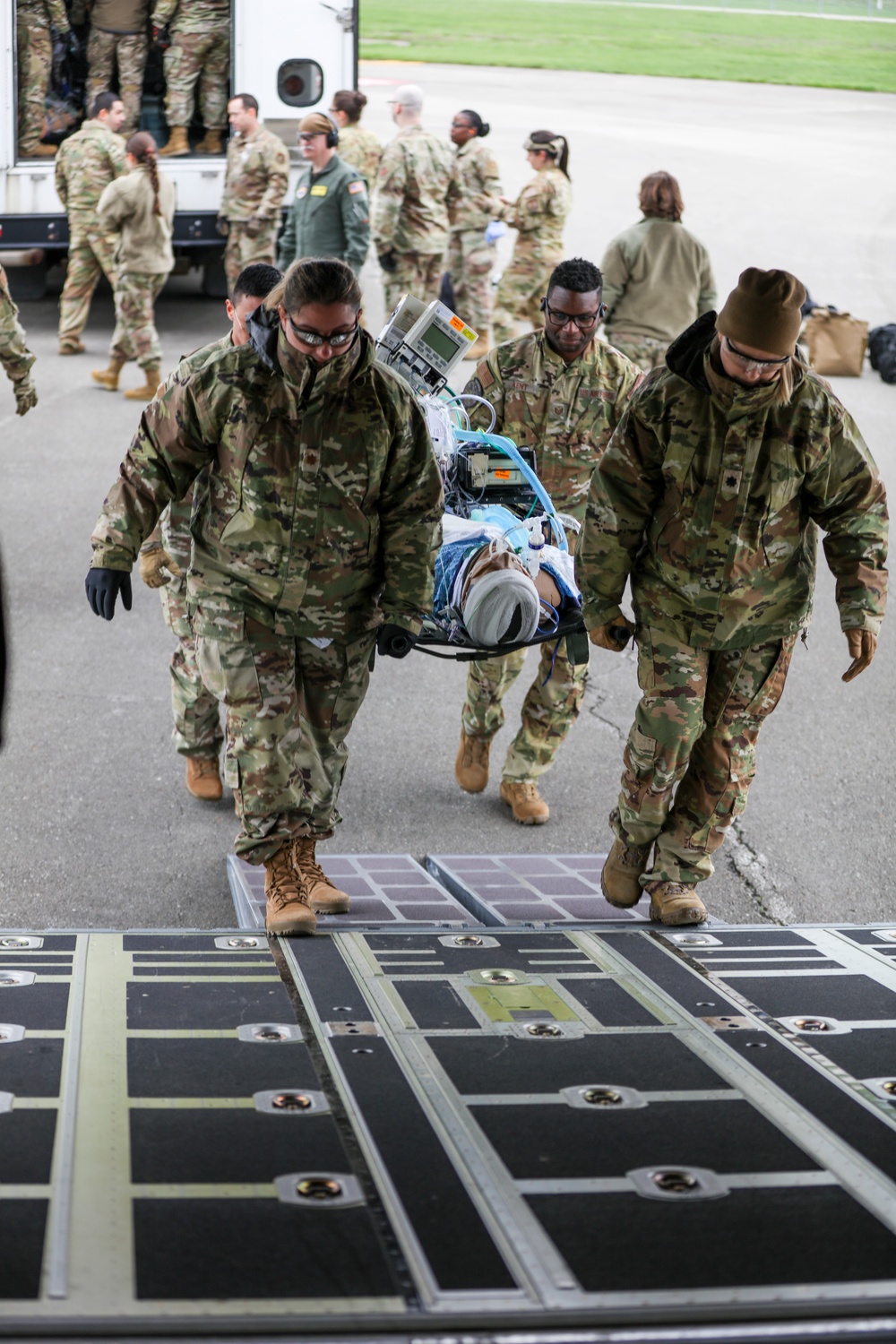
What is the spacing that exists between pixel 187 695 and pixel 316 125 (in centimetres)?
751

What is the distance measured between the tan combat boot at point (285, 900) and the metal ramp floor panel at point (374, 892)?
10 cm

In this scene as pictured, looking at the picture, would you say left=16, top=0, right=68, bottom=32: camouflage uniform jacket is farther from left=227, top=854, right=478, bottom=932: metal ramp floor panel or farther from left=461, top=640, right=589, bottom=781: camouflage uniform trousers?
left=227, top=854, right=478, bottom=932: metal ramp floor panel

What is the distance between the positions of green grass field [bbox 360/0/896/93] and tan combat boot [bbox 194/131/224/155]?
27.5 m

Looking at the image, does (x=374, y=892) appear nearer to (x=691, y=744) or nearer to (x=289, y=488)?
(x=691, y=744)

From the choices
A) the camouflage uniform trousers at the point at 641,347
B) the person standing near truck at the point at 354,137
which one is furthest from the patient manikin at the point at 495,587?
the person standing near truck at the point at 354,137

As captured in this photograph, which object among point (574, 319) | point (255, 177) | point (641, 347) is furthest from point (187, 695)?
point (255, 177)

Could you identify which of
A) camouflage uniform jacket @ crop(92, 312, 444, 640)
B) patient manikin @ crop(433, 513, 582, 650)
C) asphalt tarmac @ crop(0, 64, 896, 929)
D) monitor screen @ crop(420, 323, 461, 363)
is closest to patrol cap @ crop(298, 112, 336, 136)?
asphalt tarmac @ crop(0, 64, 896, 929)

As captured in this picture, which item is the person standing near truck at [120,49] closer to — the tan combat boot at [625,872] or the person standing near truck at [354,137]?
the person standing near truck at [354,137]

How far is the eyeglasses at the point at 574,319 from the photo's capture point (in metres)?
5.44

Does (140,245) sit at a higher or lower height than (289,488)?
higher

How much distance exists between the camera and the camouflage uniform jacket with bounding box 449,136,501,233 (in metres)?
13.1

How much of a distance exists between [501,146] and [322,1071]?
28918 mm

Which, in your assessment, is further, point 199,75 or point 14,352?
point 199,75

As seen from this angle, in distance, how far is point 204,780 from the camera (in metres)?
5.80
